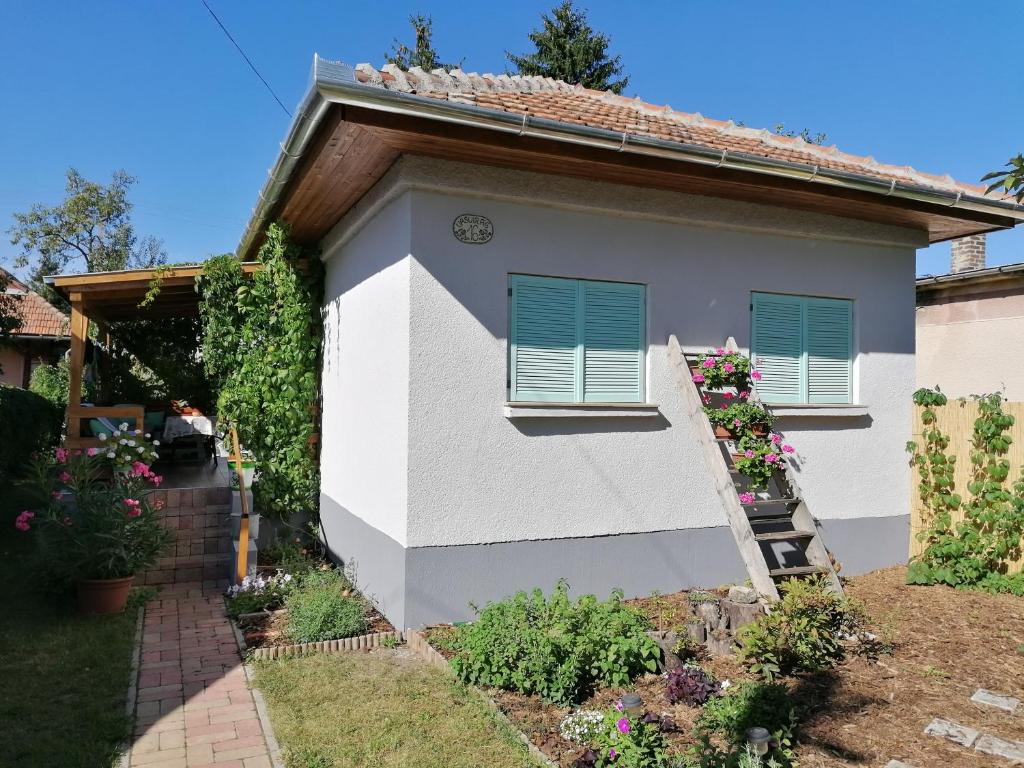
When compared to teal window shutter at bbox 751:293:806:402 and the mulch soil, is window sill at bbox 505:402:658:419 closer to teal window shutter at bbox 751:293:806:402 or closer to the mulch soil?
teal window shutter at bbox 751:293:806:402

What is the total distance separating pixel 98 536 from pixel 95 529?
0.45 feet

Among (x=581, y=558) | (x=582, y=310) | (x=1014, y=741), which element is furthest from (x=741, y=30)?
(x=1014, y=741)

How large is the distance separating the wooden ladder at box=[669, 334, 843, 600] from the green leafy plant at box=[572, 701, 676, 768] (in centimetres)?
262

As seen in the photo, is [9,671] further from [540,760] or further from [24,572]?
[540,760]

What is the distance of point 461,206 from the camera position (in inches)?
250

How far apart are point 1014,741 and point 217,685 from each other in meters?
5.16

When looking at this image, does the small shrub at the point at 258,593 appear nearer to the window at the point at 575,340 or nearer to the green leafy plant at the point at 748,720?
the window at the point at 575,340

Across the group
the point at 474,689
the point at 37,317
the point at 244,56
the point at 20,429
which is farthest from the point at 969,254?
the point at 37,317

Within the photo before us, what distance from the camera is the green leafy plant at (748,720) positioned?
3832 millimetres

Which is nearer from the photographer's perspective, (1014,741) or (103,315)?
(1014,741)

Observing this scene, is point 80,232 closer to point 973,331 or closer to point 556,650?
point 973,331

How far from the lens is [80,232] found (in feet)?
139

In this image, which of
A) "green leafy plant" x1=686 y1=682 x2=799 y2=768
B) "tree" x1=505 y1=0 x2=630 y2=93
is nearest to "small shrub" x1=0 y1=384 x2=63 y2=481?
"green leafy plant" x1=686 y1=682 x2=799 y2=768

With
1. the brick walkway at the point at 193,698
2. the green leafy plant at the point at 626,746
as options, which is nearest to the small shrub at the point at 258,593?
the brick walkway at the point at 193,698
